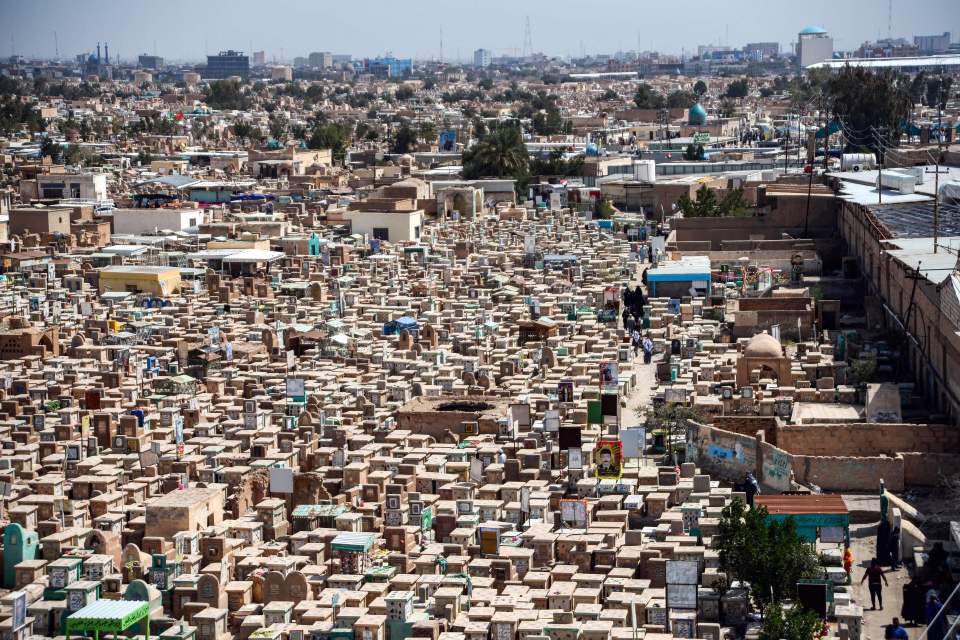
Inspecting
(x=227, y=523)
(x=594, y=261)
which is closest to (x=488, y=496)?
(x=227, y=523)

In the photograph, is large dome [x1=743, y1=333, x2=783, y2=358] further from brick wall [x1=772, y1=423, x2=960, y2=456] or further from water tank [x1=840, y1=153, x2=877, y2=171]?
water tank [x1=840, y1=153, x2=877, y2=171]

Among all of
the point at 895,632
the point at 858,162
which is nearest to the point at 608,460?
the point at 895,632

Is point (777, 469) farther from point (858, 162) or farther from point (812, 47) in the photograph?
point (812, 47)

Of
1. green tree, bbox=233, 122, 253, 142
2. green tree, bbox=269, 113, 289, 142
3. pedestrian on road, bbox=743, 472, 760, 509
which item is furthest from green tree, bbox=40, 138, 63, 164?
pedestrian on road, bbox=743, 472, 760, 509

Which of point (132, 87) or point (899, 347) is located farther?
point (132, 87)

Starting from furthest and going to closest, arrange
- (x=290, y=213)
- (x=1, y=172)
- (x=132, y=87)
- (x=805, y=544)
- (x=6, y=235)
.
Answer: (x=132, y=87)
(x=1, y=172)
(x=290, y=213)
(x=6, y=235)
(x=805, y=544)

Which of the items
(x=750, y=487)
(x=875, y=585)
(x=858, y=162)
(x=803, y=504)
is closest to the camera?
(x=875, y=585)

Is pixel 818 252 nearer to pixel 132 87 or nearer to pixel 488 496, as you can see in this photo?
pixel 488 496

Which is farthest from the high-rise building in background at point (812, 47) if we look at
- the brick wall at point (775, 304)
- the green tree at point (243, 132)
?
the brick wall at point (775, 304)
